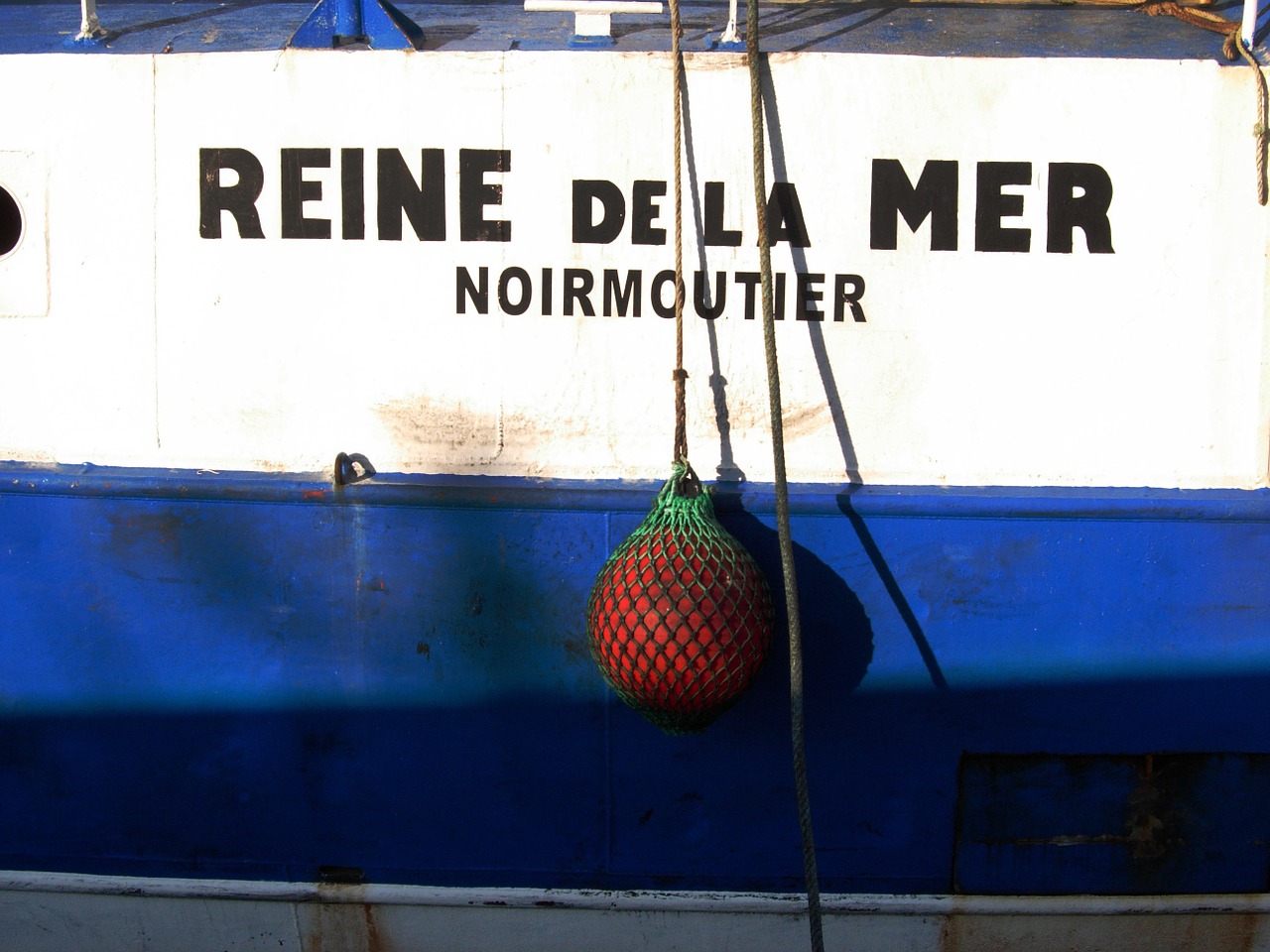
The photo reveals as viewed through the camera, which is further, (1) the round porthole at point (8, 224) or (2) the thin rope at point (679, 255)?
(1) the round porthole at point (8, 224)

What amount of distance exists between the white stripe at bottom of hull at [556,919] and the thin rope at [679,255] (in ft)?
3.37

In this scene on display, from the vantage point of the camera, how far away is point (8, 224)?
2.30 metres

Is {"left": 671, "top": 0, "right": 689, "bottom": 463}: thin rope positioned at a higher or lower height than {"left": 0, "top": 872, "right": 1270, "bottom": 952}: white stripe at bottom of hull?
higher

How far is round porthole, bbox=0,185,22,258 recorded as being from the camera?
7.48ft

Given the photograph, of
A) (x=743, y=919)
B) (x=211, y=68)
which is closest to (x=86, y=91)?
(x=211, y=68)

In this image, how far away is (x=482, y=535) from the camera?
7.24 ft

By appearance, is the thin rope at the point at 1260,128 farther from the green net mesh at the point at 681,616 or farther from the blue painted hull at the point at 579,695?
the green net mesh at the point at 681,616

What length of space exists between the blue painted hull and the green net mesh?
0.18m

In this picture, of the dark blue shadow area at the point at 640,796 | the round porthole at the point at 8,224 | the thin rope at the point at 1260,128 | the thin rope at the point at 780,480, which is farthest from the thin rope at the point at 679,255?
the round porthole at the point at 8,224

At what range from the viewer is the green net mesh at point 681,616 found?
6.43 ft

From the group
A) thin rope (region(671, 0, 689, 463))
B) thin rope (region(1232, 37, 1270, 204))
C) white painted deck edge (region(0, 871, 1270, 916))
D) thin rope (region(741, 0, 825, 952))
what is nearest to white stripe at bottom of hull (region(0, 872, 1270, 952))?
white painted deck edge (region(0, 871, 1270, 916))

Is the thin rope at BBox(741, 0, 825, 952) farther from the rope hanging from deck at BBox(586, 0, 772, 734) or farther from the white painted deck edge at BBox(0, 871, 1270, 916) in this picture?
the white painted deck edge at BBox(0, 871, 1270, 916)

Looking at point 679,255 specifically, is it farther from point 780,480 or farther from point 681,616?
point 681,616

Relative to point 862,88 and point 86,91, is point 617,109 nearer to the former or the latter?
point 862,88
